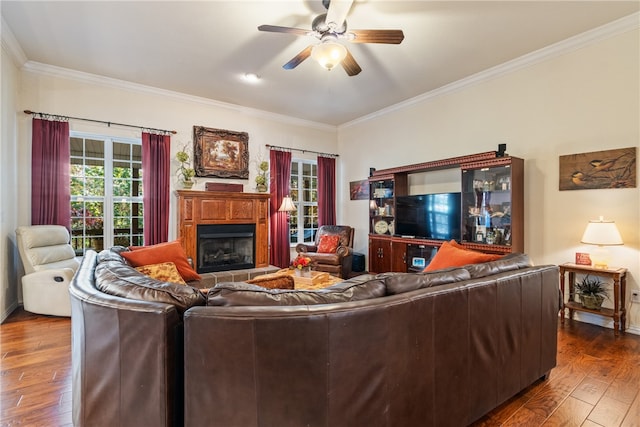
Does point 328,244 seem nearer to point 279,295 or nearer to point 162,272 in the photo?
point 162,272

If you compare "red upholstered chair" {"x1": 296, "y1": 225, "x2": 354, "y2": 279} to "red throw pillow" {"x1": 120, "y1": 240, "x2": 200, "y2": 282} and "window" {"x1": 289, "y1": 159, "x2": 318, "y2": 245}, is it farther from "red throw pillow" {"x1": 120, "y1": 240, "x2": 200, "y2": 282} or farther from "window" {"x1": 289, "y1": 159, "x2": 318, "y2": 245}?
"red throw pillow" {"x1": 120, "y1": 240, "x2": 200, "y2": 282}

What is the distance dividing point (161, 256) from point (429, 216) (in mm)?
3731

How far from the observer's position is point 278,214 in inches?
240

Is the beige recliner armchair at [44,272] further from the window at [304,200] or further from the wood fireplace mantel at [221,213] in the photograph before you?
the window at [304,200]

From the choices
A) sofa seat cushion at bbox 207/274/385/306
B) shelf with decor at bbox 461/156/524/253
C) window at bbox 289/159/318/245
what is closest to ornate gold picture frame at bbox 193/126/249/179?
window at bbox 289/159/318/245

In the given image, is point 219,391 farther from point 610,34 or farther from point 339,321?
point 610,34

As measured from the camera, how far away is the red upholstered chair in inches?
208

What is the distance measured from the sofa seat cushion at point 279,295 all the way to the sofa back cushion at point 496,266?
0.78 metres

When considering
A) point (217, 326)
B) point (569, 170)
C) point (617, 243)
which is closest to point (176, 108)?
point (217, 326)

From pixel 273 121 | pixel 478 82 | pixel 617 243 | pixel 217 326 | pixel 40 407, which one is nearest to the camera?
pixel 217 326

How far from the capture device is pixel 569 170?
11.8 feet

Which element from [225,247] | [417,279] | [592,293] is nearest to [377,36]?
[417,279]

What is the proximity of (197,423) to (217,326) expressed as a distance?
404 millimetres

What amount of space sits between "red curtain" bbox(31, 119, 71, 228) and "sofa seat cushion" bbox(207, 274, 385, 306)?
413 centimetres
